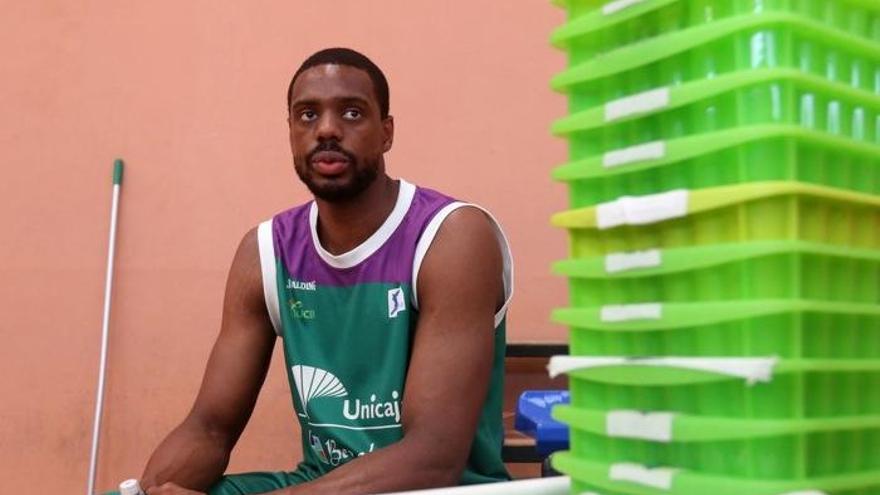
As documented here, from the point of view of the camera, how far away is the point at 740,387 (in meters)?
0.59

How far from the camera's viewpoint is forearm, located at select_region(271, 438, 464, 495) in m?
1.18

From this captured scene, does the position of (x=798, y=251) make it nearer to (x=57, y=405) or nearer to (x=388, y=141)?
(x=388, y=141)

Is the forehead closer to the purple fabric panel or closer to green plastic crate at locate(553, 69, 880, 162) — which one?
the purple fabric panel

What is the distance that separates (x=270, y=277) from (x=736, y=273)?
1039 mm

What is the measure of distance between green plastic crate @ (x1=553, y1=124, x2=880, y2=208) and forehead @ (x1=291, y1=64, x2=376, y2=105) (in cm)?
79

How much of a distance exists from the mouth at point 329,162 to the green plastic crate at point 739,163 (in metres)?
0.76

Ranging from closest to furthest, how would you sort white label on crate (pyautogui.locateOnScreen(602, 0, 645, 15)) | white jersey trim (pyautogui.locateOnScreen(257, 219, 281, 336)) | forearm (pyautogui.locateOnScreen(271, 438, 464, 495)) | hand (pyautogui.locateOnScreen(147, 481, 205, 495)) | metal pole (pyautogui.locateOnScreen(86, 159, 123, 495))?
white label on crate (pyautogui.locateOnScreen(602, 0, 645, 15)) → forearm (pyautogui.locateOnScreen(271, 438, 464, 495)) → hand (pyautogui.locateOnScreen(147, 481, 205, 495)) → white jersey trim (pyautogui.locateOnScreen(257, 219, 281, 336)) → metal pole (pyautogui.locateOnScreen(86, 159, 123, 495))

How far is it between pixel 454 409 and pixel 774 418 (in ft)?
2.39

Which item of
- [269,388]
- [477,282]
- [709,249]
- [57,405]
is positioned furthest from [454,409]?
[57,405]

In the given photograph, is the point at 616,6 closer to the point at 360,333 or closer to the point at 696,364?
the point at 696,364

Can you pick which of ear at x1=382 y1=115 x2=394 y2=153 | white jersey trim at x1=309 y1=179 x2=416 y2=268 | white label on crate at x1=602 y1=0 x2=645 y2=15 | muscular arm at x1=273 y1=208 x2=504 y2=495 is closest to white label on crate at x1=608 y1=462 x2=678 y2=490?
white label on crate at x1=602 y1=0 x2=645 y2=15

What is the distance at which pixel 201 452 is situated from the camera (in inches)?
58.0

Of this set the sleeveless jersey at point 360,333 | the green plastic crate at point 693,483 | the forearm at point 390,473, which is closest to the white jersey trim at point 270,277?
the sleeveless jersey at point 360,333

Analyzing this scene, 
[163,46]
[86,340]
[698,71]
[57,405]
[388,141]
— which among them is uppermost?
[163,46]
